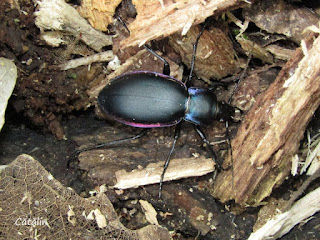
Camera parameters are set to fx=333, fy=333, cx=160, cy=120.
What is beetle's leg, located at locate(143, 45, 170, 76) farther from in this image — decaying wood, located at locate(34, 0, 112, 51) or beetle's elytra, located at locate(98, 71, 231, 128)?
decaying wood, located at locate(34, 0, 112, 51)

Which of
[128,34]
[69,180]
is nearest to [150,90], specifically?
[128,34]

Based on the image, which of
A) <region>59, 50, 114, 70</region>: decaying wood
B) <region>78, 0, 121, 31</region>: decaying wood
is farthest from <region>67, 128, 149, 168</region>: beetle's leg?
<region>78, 0, 121, 31</region>: decaying wood

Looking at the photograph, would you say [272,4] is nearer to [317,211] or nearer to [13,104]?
[317,211]

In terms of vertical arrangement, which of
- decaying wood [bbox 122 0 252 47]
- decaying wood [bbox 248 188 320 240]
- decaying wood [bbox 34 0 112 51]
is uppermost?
decaying wood [bbox 122 0 252 47]

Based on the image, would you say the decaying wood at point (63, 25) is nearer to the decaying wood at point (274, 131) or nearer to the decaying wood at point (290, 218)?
the decaying wood at point (274, 131)

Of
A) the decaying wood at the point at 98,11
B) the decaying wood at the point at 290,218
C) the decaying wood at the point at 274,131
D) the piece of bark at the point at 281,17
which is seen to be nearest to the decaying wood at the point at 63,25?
the decaying wood at the point at 98,11
